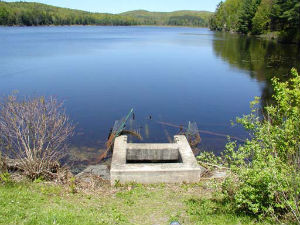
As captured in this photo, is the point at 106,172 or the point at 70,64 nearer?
the point at 106,172

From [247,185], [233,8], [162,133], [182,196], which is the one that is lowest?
[162,133]

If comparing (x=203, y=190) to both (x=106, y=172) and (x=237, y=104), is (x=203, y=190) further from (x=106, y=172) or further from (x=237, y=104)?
(x=237, y=104)

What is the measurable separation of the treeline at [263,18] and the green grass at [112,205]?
170 feet

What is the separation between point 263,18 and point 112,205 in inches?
4065

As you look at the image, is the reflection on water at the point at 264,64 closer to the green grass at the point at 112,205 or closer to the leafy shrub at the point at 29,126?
the green grass at the point at 112,205

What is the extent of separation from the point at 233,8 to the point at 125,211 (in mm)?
160209

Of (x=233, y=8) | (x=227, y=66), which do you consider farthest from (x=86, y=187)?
(x=233, y=8)

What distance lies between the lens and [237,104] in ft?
97.5

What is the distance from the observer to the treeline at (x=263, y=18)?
68.1 meters

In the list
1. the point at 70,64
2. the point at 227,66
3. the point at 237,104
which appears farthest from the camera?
the point at 227,66

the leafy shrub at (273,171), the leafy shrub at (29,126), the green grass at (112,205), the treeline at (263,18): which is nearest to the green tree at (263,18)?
the treeline at (263,18)

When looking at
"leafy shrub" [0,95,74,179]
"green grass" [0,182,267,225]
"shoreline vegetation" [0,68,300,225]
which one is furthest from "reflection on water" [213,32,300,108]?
"leafy shrub" [0,95,74,179]

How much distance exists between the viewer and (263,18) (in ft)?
325

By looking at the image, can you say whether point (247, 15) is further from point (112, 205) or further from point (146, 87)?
point (112, 205)
